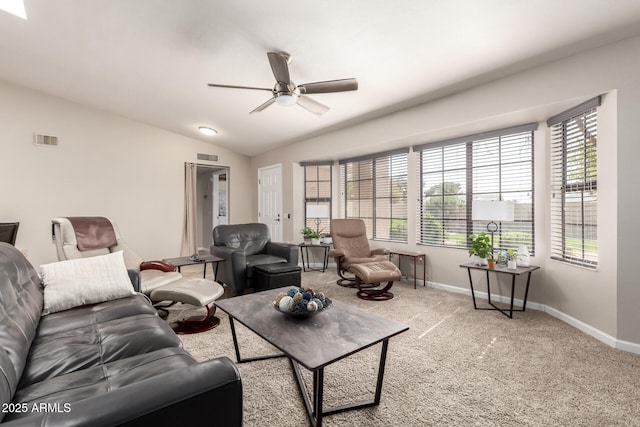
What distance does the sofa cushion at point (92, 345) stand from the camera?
1.31 m

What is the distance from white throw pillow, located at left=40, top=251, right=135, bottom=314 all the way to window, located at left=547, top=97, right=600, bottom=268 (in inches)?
155

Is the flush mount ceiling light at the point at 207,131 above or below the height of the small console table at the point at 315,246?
above

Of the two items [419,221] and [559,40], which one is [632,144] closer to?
[559,40]

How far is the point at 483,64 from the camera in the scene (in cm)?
286

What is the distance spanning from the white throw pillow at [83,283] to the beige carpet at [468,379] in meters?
0.73

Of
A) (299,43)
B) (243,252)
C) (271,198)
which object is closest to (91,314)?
(243,252)

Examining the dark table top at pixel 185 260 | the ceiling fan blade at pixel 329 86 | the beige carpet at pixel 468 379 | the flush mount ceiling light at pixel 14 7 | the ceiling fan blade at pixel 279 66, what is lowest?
the beige carpet at pixel 468 379

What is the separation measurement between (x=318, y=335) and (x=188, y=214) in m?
5.24

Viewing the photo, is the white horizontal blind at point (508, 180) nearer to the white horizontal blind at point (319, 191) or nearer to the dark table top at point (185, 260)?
the white horizontal blind at point (319, 191)

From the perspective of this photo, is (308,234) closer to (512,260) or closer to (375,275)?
(375,275)

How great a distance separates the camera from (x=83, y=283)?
6.91 feet

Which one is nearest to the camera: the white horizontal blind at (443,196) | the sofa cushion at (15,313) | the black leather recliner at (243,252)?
the sofa cushion at (15,313)

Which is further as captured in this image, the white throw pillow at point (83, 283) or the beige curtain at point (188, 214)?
the beige curtain at point (188, 214)

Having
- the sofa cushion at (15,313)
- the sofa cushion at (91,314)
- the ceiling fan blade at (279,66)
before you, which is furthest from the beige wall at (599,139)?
the sofa cushion at (15,313)
